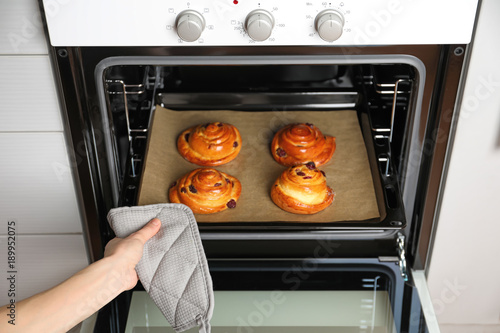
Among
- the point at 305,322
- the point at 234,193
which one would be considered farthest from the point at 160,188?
the point at 305,322

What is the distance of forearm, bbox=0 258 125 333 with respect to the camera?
912 mm

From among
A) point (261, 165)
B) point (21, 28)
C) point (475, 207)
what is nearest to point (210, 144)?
point (261, 165)

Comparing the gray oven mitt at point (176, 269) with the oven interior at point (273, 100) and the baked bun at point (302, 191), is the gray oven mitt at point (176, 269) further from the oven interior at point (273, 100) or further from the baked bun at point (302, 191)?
the baked bun at point (302, 191)

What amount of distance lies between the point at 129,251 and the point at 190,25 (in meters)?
0.44

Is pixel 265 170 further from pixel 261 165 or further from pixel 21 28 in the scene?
pixel 21 28

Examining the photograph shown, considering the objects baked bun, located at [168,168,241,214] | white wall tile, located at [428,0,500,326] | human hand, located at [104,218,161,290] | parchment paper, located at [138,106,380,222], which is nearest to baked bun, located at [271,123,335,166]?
parchment paper, located at [138,106,380,222]

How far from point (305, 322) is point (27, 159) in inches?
28.7

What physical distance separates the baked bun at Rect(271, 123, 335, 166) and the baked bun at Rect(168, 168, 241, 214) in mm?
172

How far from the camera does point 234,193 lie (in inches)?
51.2

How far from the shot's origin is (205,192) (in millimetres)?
1260

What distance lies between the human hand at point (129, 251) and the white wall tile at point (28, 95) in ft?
1.03

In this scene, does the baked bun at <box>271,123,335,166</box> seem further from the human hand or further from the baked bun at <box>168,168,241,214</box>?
the human hand

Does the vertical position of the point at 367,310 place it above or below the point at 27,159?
below

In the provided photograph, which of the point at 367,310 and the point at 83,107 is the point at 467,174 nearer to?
the point at 367,310
